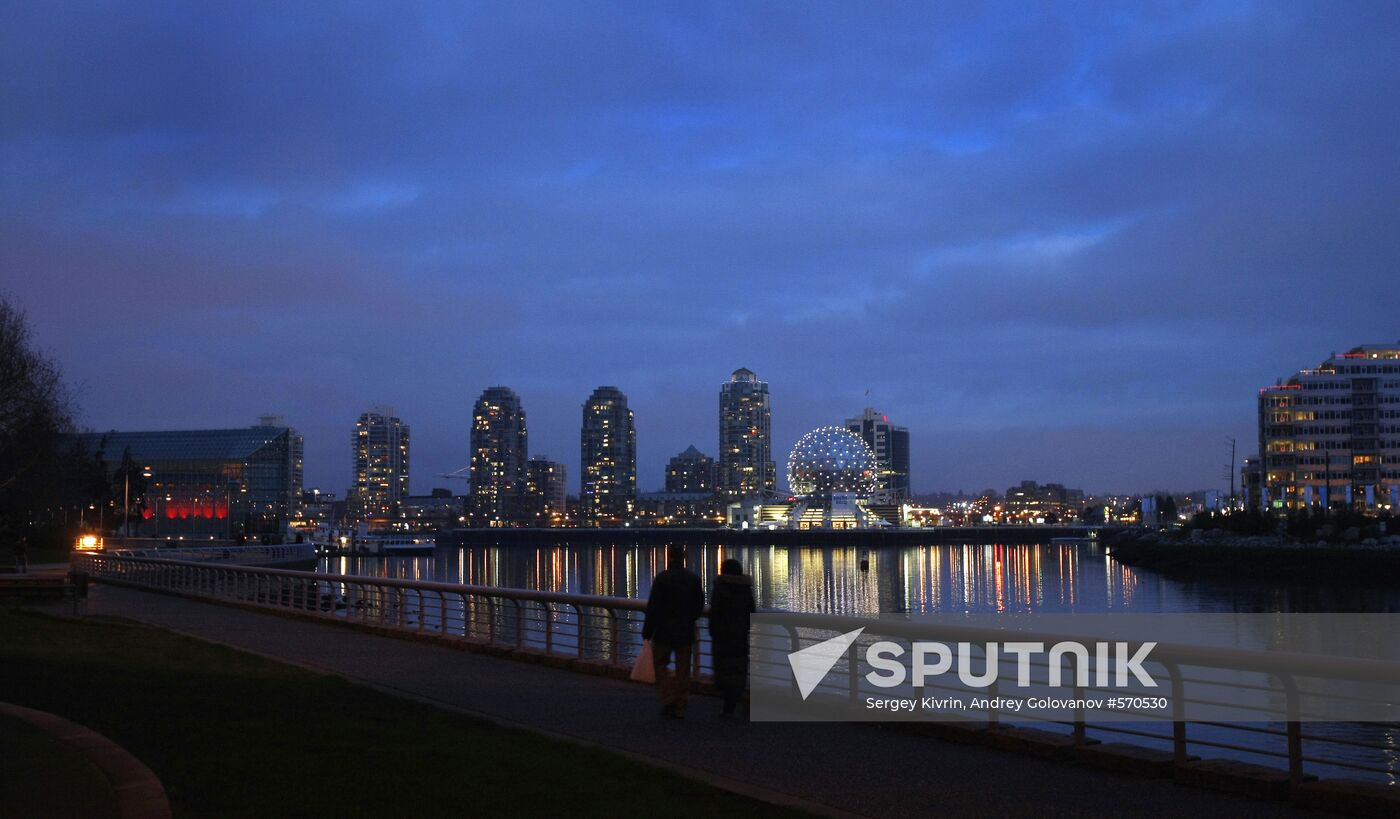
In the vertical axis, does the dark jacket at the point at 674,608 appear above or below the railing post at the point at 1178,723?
above

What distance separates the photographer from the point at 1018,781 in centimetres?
1030

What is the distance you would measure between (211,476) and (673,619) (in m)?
171

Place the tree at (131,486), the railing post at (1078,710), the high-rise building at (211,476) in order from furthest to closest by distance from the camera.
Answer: the high-rise building at (211,476), the tree at (131,486), the railing post at (1078,710)

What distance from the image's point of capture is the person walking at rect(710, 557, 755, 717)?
13750 millimetres

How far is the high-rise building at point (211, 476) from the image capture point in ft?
507

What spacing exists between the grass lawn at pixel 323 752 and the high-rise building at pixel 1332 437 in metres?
159

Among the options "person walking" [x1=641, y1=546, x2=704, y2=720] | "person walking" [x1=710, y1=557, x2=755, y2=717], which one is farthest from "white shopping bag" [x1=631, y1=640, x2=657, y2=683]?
"person walking" [x1=710, y1=557, x2=755, y2=717]

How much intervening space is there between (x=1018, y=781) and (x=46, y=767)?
774 centimetres

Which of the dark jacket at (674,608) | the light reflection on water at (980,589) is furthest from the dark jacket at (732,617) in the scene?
the light reflection on water at (980,589)

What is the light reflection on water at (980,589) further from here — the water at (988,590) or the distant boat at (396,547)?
the distant boat at (396,547)

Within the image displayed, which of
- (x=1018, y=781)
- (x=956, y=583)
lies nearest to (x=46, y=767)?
(x=1018, y=781)

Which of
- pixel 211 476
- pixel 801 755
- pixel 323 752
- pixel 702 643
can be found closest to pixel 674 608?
pixel 801 755

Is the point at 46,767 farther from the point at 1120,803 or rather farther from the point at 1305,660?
the point at 1305,660

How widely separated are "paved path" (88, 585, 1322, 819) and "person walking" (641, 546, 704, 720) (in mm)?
525
